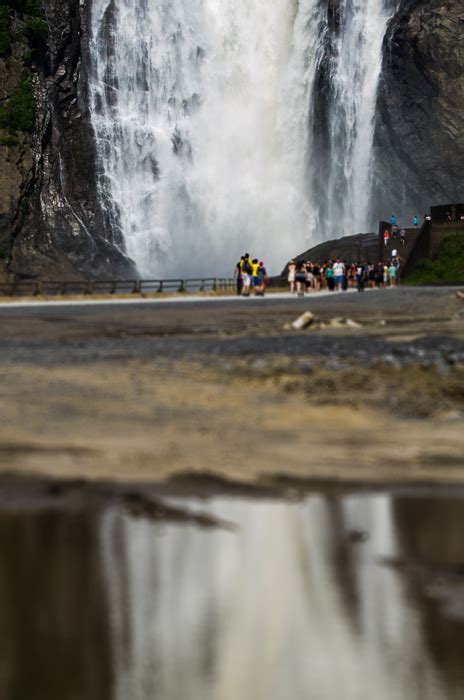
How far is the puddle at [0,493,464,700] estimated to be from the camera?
4.98m

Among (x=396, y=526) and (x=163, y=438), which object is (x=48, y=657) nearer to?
(x=396, y=526)

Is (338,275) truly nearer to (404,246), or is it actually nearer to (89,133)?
(404,246)

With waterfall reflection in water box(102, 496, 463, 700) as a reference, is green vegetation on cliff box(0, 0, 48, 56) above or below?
above

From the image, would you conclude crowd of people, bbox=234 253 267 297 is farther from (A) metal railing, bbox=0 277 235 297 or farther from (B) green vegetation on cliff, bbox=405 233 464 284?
(B) green vegetation on cliff, bbox=405 233 464 284

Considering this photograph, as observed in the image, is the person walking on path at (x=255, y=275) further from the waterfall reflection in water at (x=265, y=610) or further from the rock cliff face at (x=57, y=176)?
the waterfall reflection in water at (x=265, y=610)

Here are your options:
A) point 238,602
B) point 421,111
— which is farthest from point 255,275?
point 421,111

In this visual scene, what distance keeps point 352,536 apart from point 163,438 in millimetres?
3510

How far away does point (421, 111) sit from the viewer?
8388 cm

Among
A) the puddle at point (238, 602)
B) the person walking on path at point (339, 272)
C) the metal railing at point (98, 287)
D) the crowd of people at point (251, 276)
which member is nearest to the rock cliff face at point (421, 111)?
the metal railing at point (98, 287)

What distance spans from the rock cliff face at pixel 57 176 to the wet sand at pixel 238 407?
5850 cm

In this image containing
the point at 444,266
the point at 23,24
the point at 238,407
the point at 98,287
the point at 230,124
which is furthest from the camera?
the point at 230,124

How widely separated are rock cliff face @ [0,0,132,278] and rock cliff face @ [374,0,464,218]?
19.7 m

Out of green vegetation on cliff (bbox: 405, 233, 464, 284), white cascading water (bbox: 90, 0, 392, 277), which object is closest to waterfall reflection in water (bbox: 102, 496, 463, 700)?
green vegetation on cliff (bbox: 405, 233, 464, 284)

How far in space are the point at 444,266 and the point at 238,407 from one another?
52843mm
